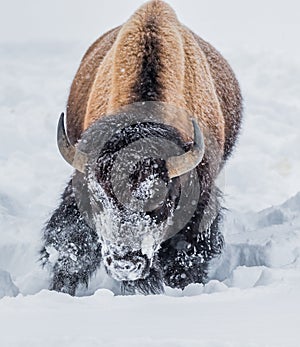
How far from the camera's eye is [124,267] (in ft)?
15.2

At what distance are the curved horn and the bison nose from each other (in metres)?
0.64

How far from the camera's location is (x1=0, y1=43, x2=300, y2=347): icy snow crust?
2807mm

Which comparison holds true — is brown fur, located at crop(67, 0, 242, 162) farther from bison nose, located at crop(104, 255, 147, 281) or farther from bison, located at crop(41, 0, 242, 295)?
bison nose, located at crop(104, 255, 147, 281)

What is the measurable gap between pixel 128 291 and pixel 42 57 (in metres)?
12.9

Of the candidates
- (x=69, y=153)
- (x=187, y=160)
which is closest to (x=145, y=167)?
(x=187, y=160)

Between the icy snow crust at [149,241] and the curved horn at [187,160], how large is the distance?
0.87 metres

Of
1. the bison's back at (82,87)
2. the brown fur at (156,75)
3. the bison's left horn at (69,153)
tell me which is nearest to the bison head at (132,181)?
the bison's left horn at (69,153)

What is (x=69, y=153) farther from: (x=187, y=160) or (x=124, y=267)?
(x=124, y=267)

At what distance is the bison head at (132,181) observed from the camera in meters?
4.74

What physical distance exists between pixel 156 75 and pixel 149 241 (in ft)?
4.73

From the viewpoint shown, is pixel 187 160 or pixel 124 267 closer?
pixel 124 267

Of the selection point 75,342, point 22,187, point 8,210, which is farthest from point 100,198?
point 22,187

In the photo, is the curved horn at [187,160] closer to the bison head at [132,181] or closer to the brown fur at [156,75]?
the bison head at [132,181]

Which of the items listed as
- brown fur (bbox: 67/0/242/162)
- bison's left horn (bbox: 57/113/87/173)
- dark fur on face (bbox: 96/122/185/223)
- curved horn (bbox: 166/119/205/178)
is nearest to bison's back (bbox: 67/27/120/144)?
brown fur (bbox: 67/0/242/162)
